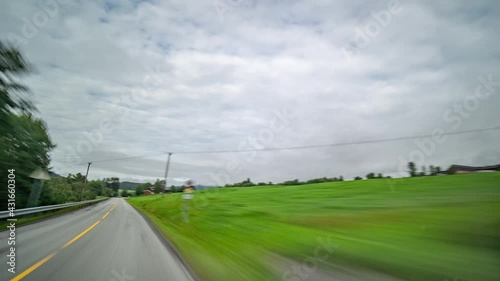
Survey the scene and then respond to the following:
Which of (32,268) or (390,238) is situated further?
(390,238)

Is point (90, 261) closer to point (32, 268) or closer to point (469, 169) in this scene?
point (32, 268)

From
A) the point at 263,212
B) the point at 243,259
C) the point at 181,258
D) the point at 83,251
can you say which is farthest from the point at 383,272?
the point at 263,212

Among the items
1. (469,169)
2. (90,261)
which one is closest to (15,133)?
(90,261)

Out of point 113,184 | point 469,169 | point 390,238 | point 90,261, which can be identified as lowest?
point 90,261

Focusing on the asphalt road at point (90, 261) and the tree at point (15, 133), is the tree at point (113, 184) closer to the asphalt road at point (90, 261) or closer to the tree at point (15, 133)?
the tree at point (15, 133)

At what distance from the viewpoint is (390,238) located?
334 inches

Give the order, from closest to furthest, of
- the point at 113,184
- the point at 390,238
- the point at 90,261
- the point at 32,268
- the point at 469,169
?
1. the point at 32,268
2. the point at 90,261
3. the point at 390,238
4. the point at 469,169
5. the point at 113,184

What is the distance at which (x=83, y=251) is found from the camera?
336 inches

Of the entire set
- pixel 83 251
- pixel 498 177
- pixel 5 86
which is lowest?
pixel 83 251

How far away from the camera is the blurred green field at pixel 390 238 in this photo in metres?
6.31

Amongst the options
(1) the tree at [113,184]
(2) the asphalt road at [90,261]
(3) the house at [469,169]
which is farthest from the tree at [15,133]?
(1) the tree at [113,184]

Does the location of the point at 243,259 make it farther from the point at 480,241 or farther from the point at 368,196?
the point at 368,196

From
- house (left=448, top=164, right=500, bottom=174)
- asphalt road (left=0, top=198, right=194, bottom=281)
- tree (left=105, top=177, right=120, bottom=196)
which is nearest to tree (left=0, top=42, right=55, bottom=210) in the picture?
asphalt road (left=0, top=198, right=194, bottom=281)

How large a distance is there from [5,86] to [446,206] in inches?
1009
